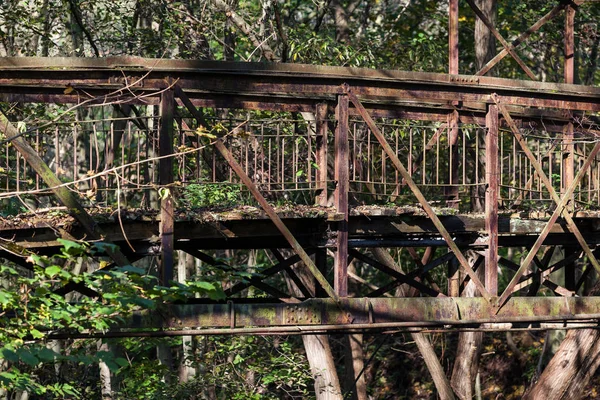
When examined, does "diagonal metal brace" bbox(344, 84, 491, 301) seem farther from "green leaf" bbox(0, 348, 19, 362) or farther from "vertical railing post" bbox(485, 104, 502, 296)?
"green leaf" bbox(0, 348, 19, 362)

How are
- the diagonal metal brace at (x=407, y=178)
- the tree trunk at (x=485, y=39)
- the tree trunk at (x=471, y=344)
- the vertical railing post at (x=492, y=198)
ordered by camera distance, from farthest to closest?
the tree trunk at (x=485, y=39) < the tree trunk at (x=471, y=344) < the vertical railing post at (x=492, y=198) < the diagonal metal brace at (x=407, y=178)

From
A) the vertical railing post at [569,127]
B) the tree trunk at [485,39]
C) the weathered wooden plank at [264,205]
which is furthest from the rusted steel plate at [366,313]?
the tree trunk at [485,39]

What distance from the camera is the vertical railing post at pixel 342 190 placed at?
9.87 m

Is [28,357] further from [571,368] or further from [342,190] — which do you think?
[571,368]

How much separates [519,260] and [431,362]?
886cm

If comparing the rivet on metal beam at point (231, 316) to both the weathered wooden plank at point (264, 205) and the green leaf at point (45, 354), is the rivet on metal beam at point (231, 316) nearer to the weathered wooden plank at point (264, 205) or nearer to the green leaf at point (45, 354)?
the weathered wooden plank at point (264, 205)

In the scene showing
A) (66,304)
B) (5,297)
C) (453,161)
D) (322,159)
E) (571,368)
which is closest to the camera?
(5,297)

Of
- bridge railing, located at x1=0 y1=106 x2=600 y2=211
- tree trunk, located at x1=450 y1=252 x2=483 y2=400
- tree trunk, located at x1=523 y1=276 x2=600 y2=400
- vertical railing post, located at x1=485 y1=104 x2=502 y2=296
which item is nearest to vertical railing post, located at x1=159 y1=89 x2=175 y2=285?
bridge railing, located at x1=0 y1=106 x2=600 y2=211

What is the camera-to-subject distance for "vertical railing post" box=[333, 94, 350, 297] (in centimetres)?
987

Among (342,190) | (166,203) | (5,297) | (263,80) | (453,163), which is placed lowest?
(5,297)

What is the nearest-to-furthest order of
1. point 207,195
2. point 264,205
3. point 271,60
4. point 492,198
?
point 264,205 → point 492,198 → point 207,195 → point 271,60

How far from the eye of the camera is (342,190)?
391 inches

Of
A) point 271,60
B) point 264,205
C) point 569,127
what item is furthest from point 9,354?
point 271,60

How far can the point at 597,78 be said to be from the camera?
83.9 ft
